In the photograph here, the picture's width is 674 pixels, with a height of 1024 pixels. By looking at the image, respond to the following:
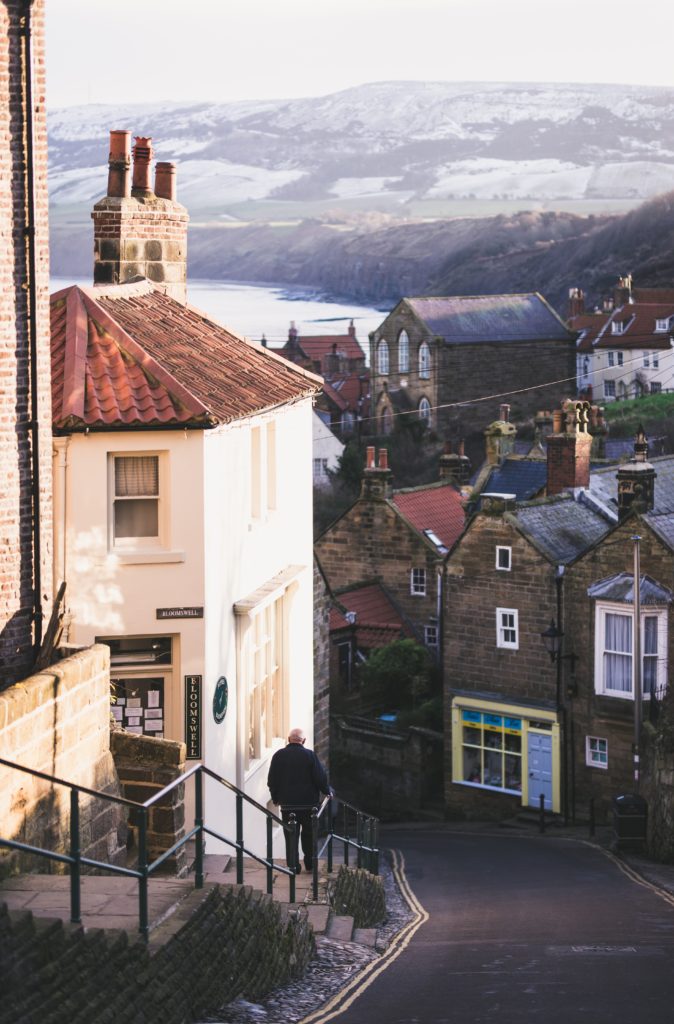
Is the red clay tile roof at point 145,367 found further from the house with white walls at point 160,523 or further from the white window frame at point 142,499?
the white window frame at point 142,499

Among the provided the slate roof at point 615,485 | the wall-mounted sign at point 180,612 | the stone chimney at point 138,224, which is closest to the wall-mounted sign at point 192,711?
the wall-mounted sign at point 180,612

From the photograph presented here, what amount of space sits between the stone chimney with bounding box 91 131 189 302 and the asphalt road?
9866 millimetres

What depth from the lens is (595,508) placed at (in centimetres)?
4181

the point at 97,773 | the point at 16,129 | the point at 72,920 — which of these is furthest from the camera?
the point at 16,129

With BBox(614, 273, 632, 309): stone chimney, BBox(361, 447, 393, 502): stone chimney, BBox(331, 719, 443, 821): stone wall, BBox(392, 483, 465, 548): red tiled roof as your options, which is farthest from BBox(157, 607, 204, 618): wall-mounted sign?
BBox(614, 273, 632, 309): stone chimney

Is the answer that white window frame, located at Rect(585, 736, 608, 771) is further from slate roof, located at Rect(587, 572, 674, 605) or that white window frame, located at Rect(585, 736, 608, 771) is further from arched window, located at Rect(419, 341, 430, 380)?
arched window, located at Rect(419, 341, 430, 380)

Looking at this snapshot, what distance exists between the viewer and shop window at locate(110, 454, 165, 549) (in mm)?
18734

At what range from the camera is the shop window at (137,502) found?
61.5 ft

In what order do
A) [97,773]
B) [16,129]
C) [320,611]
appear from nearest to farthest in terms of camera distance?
[97,773]
[16,129]
[320,611]

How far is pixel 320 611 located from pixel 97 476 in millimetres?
12355

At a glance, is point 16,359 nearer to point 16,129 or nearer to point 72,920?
point 16,129

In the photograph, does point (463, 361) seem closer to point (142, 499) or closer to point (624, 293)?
point (624, 293)

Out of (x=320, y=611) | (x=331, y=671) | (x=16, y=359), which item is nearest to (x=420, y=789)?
(x=331, y=671)

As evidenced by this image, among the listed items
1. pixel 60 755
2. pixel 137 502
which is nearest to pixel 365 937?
pixel 60 755
